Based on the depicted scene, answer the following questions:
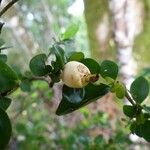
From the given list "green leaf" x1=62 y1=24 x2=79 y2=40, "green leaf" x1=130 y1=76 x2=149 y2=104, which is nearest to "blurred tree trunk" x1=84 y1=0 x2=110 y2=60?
"green leaf" x1=62 y1=24 x2=79 y2=40

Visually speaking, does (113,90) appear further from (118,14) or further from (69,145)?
(118,14)

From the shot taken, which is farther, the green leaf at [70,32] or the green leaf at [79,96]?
the green leaf at [70,32]

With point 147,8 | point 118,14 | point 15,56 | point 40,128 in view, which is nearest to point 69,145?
point 40,128

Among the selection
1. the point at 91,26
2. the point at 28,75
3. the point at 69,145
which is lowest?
the point at 91,26

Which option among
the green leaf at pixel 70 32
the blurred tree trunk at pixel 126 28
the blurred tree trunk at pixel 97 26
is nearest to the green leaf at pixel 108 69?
the green leaf at pixel 70 32

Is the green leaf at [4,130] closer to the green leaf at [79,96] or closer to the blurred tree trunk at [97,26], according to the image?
the green leaf at [79,96]

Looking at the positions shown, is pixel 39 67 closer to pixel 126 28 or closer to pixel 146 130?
pixel 146 130

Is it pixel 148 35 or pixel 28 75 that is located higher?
pixel 28 75
